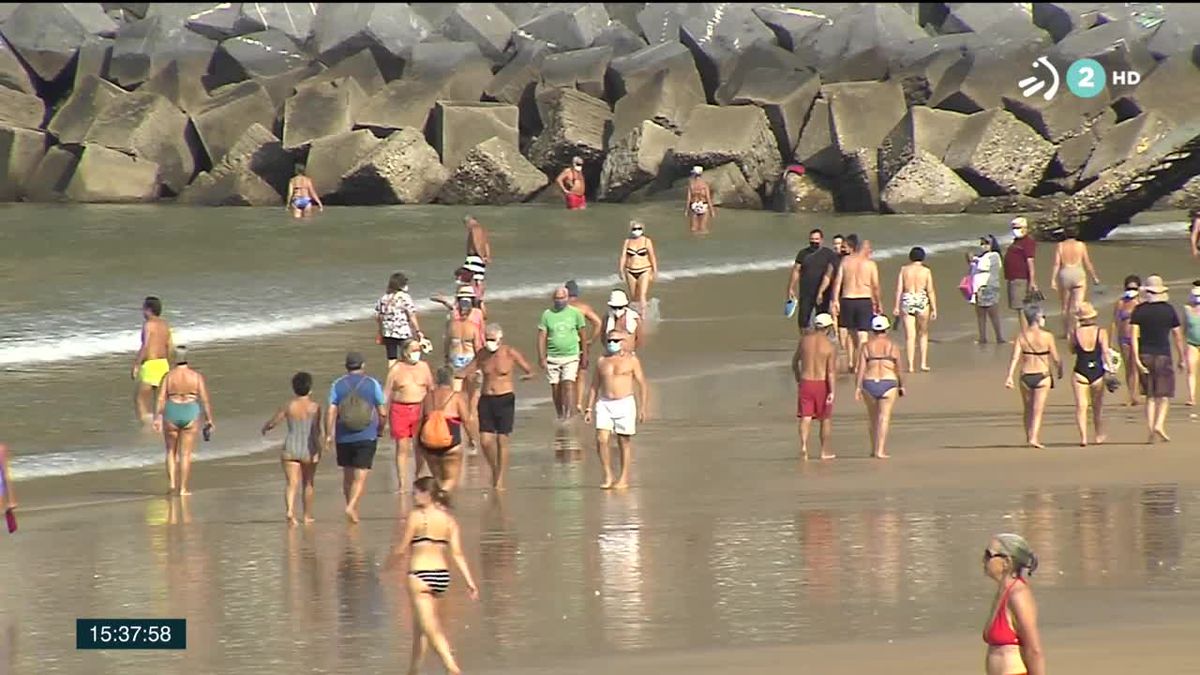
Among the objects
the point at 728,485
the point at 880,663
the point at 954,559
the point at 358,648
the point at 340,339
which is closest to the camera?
the point at 880,663

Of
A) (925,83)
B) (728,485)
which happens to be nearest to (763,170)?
(925,83)

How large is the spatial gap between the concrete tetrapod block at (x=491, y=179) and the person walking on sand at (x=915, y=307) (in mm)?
15786

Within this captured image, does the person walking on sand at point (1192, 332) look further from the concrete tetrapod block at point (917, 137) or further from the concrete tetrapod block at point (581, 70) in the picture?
the concrete tetrapod block at point (581, 70)

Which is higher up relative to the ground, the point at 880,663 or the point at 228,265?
the point at 228,265

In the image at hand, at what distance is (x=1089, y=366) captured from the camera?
15922 mm

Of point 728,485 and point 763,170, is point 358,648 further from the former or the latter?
point 763,170

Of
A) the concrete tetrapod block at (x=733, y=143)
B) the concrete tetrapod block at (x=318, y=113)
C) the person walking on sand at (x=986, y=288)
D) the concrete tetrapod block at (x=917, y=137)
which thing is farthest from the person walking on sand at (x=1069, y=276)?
the concrete tetrapod block at (x=318, y=113)

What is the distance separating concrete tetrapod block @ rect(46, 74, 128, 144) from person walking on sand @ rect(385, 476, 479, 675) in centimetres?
2950

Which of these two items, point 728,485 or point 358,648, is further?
point 728,485

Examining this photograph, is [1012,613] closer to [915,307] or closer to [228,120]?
[915,307]

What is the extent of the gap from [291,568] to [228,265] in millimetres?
16492

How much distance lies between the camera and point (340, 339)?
22.5 metres

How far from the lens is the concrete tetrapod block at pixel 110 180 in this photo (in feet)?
120

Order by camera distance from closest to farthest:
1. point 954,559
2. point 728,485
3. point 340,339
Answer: point 954,559
point 728,485
point 340,339
